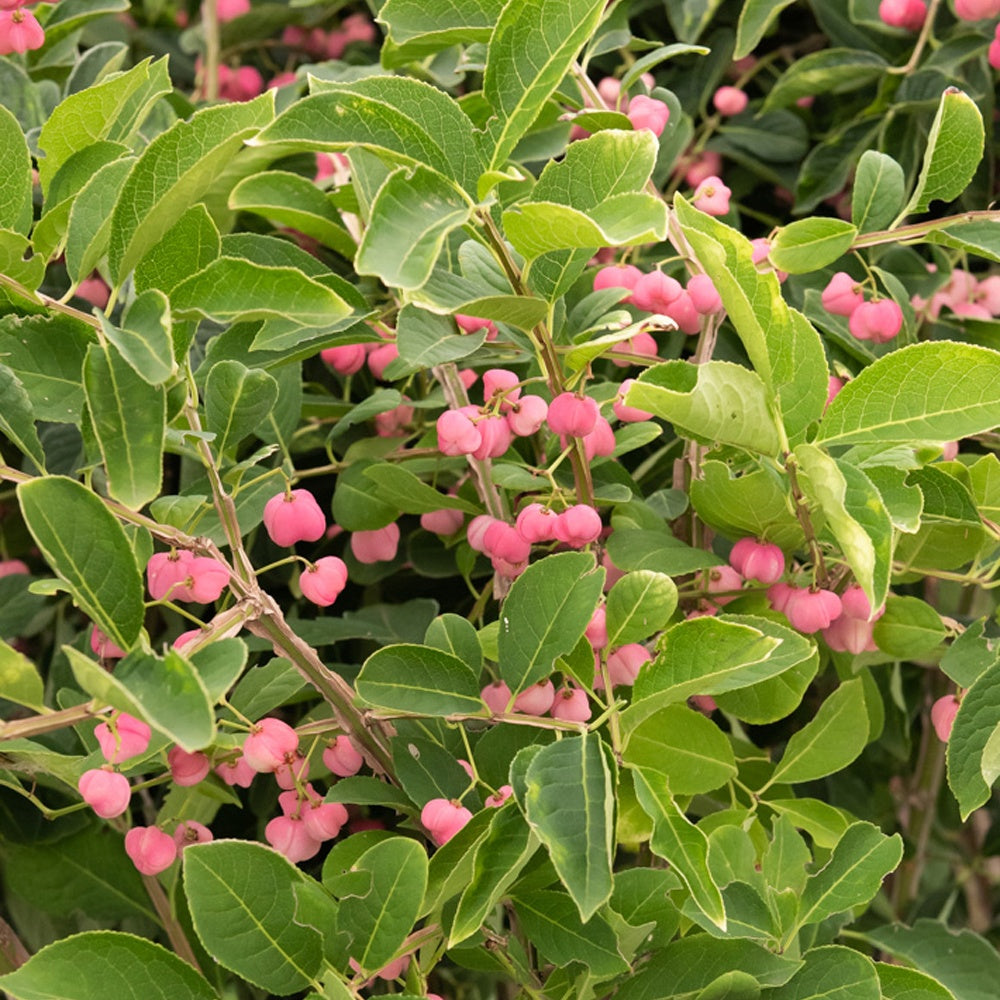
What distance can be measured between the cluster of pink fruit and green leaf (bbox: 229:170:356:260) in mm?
335

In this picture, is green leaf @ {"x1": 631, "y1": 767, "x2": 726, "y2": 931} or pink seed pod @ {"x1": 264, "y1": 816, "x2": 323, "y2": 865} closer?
green leaf @ {"x1": 631, "y1": 767, "x2": 726, "y2": 931}

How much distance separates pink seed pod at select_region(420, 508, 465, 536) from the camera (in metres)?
0.94

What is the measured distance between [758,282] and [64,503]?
0.34 meters

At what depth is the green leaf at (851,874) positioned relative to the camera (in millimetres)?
720

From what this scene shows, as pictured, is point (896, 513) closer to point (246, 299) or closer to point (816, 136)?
point (246, 299)

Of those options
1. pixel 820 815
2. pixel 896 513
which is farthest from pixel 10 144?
pixel 820 815

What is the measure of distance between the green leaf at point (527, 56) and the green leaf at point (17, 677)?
32 cm

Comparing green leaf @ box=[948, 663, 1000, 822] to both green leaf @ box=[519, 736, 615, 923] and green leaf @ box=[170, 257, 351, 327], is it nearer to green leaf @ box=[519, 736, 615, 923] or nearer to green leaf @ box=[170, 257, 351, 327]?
green leaf @ box=[519, 736, 615, 923]

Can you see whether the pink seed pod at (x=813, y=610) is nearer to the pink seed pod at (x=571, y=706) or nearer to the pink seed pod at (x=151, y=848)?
the pink seed pod at (x=571, y=706)

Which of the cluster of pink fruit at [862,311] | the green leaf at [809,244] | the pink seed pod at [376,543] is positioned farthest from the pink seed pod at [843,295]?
the pink seed pod at [376,543]

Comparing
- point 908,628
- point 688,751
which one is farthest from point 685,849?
point 908,628

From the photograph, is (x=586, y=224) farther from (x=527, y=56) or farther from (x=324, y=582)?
(x=324, y=582)

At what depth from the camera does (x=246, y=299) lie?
620mm

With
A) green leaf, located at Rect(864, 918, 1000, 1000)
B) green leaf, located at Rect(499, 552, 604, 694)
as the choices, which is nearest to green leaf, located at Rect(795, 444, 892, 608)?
green leaf, located at Rect(499, 552, 604, 694)
